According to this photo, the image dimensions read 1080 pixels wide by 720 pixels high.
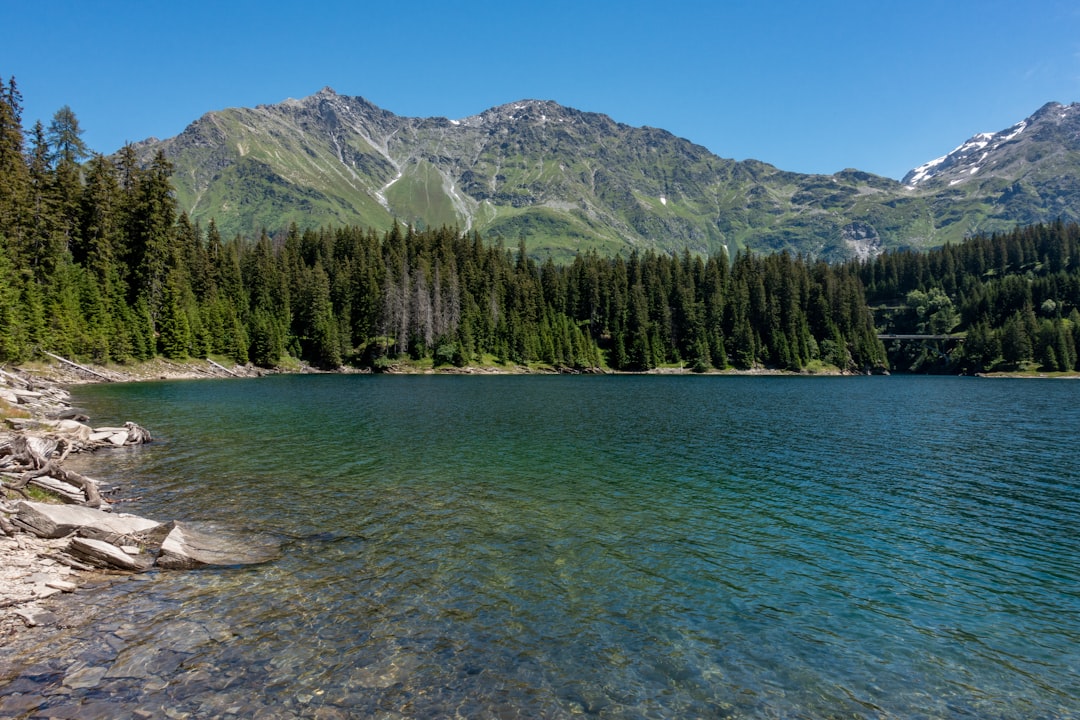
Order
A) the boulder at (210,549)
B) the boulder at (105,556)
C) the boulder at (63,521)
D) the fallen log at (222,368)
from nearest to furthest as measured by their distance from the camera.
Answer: the boulder at (105,556) < the boulder at (210,549) < the boulder at (63,521) < the fallen log at (222,368)

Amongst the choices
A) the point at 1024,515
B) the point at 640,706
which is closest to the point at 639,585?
the point at 640,706

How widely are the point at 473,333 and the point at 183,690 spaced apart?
138m

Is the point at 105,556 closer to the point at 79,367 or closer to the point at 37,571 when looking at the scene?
the point at 37,571

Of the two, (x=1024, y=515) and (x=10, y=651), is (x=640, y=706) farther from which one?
(x=1024, y=515)

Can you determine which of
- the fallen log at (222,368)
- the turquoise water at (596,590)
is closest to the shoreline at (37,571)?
the turquoise water at (596,590)

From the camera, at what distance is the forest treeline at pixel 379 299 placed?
80.4 m

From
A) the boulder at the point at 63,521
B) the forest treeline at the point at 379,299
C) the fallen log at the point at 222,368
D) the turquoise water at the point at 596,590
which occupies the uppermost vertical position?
the forest treeline at the point at 379,299

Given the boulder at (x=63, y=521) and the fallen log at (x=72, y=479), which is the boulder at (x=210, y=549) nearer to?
the boulder at (x=63, y=521)

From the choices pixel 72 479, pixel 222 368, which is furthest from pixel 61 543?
pixel 222 368

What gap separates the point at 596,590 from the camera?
50.6ft

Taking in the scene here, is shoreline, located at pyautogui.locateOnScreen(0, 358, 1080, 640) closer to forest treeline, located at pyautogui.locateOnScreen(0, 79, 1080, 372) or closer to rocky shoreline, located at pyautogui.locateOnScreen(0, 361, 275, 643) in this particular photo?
rocky shoreline, located at pyautogui.locateOnScreen(0, 361, 275, 643)

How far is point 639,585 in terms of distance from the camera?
51.8 ft

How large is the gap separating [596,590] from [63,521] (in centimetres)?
1685

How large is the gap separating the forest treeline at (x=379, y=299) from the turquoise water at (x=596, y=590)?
67.6m
